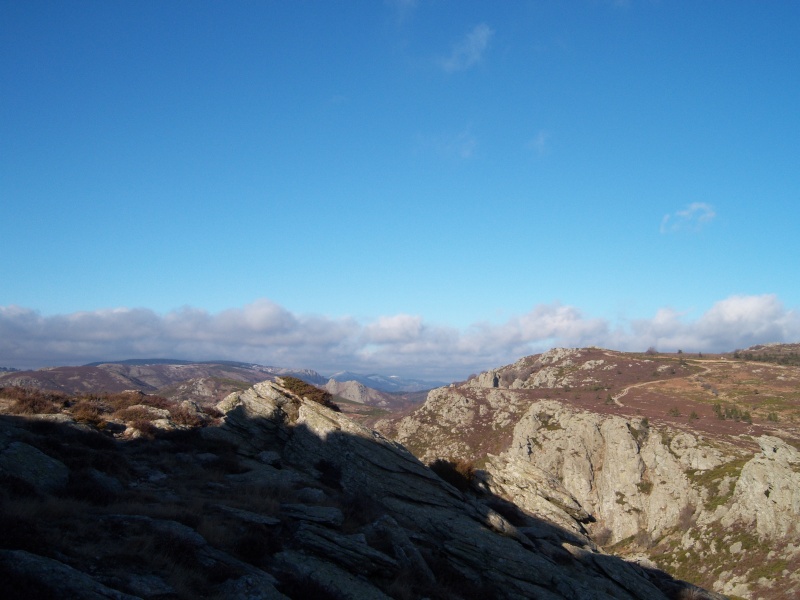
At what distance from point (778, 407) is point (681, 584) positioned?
89516 mm

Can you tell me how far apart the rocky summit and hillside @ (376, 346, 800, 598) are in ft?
29.8

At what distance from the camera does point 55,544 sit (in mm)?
11195

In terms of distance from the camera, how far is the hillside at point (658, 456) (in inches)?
1983

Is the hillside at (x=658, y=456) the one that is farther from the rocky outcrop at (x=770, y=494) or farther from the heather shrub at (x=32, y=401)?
the heather shrub at (x=32, y=401)

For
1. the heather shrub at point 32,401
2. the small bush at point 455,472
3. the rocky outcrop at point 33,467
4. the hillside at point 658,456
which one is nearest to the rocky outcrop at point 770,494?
the hillside at point 658,456

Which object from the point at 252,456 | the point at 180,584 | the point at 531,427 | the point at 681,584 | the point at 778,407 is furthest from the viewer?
the point at 531,427

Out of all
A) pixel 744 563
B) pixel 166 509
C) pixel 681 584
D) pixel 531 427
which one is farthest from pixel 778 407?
pixel 166 509

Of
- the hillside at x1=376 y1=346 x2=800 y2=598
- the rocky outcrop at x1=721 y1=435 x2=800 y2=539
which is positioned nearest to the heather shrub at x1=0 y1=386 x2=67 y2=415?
the hillside at x1=376 y1=346 x2=800 y2=598

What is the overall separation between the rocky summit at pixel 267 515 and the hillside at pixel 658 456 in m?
9.10

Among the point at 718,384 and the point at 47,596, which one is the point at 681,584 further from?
the point at 718,384

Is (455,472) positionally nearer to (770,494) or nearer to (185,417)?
(185,417)

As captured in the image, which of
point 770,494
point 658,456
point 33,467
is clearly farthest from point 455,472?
point 658,456

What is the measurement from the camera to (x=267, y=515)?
17.4 metres

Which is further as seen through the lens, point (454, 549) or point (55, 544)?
point (454, 549)
